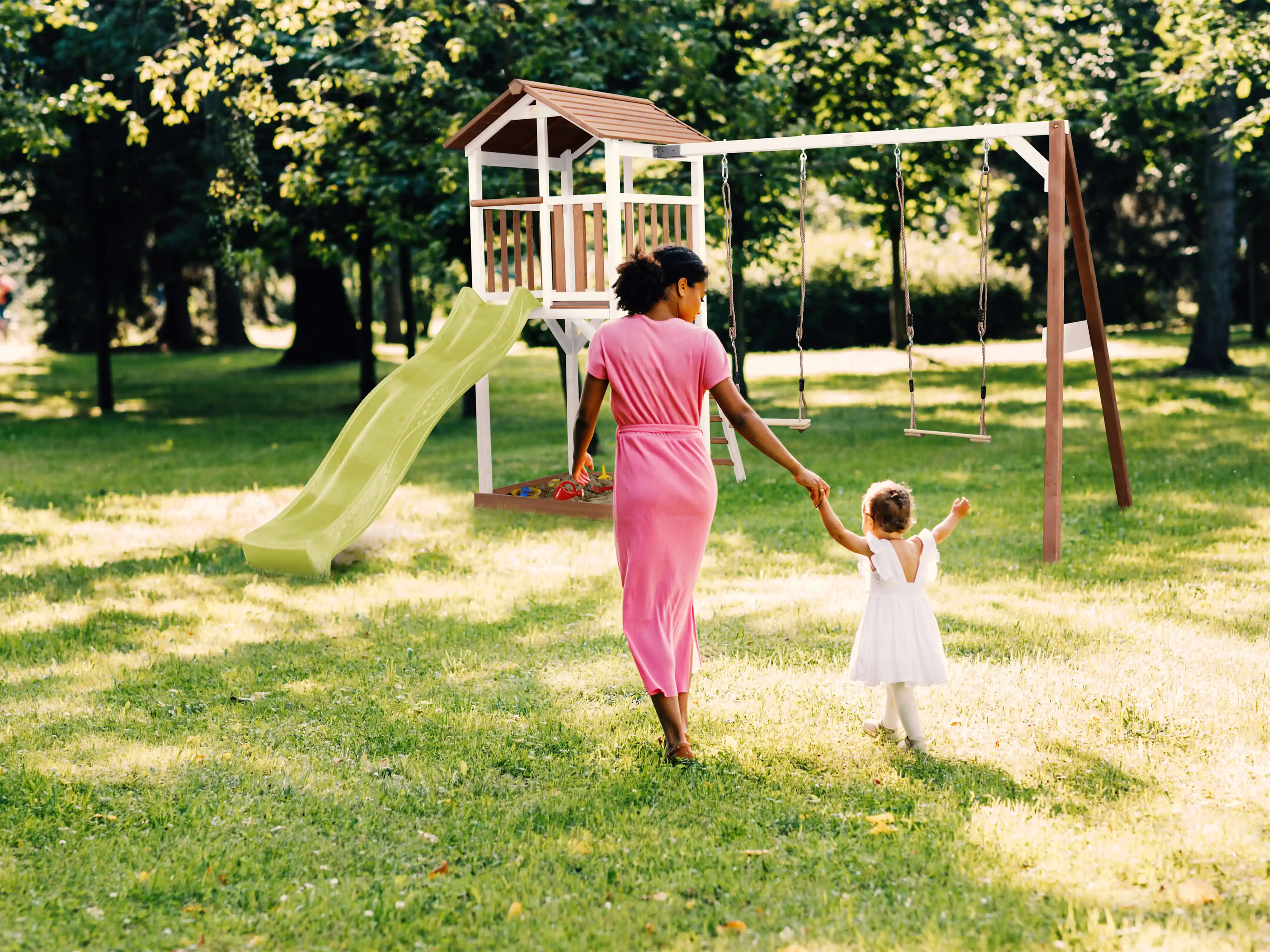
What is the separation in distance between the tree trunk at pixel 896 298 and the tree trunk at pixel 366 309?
10251mm

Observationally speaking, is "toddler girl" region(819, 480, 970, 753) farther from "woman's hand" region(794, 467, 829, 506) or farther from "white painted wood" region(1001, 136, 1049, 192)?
"white painted wood" region(1001, 136, 1049, 192)

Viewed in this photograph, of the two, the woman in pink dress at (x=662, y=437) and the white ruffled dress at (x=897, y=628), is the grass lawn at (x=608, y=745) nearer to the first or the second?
the white ruffled dress at (x=897, y=628)

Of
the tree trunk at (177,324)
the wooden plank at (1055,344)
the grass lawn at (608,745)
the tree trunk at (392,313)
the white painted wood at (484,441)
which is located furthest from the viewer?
the tree trunk at (392,313)

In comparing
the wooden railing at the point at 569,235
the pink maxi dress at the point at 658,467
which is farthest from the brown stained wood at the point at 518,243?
the pink maxi dress at the point at 658,467

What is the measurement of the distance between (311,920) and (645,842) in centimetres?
119

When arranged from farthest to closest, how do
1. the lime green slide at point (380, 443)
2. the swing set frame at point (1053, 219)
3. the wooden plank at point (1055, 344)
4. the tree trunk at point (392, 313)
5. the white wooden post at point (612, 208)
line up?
1. the tree trunk at point (392, 313)
2. the white wooden post at point (612, 208)
3. the lime green slide at point (380, 443)
4. the wooden plank at point (1055, 344)
5. the swing set frame at point (1053, 219)

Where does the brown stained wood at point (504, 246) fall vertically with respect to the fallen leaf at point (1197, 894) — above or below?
above

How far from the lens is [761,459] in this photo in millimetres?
14742

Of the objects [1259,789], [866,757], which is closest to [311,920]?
[866,757]

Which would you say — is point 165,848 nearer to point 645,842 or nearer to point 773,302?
point 645,842

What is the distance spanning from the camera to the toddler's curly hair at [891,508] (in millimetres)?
5324

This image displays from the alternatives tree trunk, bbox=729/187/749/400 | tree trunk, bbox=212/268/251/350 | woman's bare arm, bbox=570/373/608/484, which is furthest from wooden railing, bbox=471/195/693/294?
tree trunk, bbox=212/268/251/350

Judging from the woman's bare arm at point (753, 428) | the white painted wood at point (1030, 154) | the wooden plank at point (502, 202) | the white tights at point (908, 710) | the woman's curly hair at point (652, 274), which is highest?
the white painted wood at point (1030, 154)

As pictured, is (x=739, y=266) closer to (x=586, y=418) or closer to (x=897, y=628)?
(x=586, y=418)
